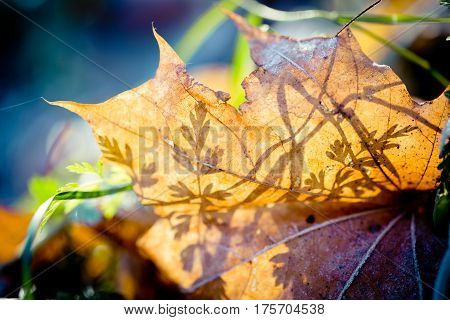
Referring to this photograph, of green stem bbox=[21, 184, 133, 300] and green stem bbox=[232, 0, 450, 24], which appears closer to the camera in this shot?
green stem bbox=[21, 184, 133, 300]

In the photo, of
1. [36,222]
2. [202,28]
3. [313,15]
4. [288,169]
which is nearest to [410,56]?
[313,15]

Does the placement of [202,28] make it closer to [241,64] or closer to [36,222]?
[241,64]

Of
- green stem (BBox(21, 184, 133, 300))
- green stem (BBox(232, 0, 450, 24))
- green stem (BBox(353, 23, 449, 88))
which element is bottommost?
green stem (BBox(21, 184, 133, 300))

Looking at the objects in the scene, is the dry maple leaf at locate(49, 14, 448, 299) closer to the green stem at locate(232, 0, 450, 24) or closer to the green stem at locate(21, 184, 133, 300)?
the green stem at locate(21, 184, 133, 300)

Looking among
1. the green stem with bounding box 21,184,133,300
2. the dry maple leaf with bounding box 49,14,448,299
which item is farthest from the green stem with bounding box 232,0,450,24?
the green stem with bounding box 21,184,133,300
